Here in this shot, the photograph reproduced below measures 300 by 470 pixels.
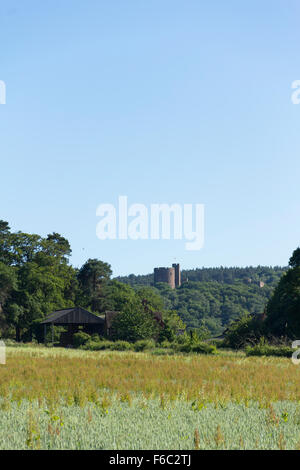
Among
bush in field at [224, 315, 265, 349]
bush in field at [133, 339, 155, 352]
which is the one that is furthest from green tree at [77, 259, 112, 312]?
bush in field at [224, 315, 265, 349]

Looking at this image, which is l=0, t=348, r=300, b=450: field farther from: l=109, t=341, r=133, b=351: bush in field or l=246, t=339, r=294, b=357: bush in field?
l=109, t=341, r=133, b=351: bush in field

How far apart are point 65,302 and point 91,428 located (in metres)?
72.9

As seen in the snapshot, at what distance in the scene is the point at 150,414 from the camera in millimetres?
11359

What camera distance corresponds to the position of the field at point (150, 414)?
28.4ft

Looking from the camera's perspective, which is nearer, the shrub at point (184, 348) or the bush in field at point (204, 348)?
the bush in field at point (204, 348)

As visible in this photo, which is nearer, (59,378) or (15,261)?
(59,378)

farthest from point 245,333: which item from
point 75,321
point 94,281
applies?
point 94,281

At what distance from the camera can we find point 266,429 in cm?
993

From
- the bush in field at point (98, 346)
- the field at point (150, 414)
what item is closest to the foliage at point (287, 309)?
the bush in field at point (98, 346)

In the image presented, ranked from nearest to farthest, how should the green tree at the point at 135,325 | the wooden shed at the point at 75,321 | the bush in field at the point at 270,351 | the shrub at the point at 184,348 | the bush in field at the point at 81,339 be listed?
the bush in field at the point at 270,351 → the shrub at the point at 184,348 → the green tree at the point at 135,325 → the bush in field at the point at 81,339 → the wooden shed at the point at 75,321

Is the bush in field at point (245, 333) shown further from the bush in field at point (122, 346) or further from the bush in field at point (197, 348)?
the bush in field at point (122, 346)

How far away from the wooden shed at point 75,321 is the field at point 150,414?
41069 mm
